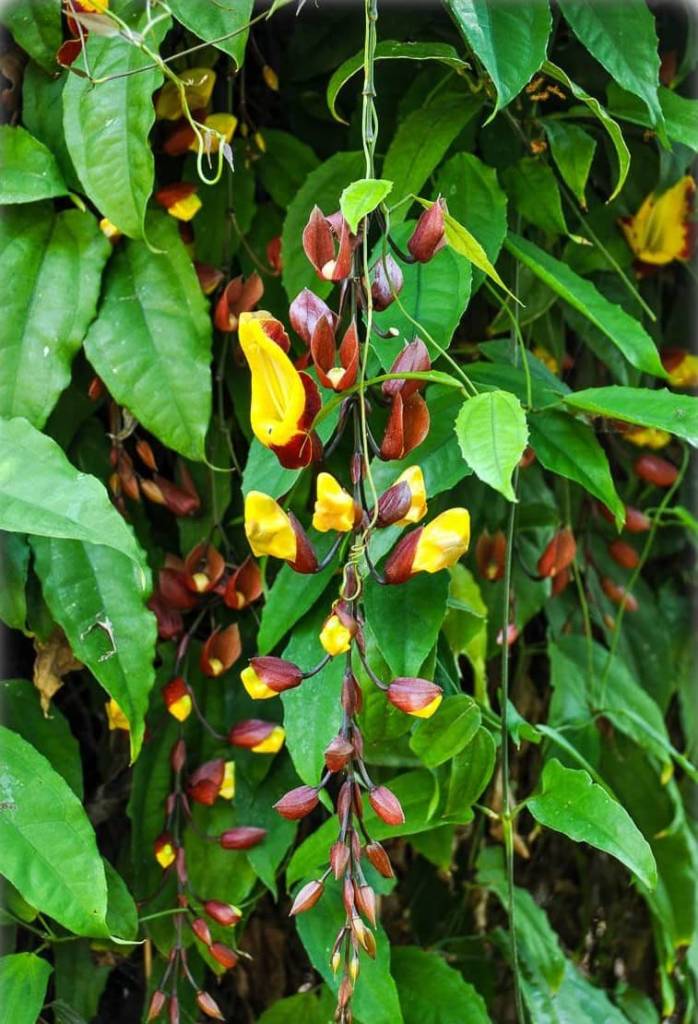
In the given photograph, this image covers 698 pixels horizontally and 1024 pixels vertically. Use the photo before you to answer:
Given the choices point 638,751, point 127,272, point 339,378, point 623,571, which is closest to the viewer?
point 339,378

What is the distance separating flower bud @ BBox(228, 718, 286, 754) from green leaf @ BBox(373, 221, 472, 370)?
0.29 m

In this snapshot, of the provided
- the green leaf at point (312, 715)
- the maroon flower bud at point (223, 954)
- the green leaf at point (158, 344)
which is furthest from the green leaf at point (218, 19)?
the maroon flower bud at point (223, 954)

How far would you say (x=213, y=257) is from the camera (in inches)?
32.8

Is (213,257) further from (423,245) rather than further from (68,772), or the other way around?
(68,772)

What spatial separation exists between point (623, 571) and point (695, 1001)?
0.39 m

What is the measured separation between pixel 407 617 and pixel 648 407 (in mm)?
183

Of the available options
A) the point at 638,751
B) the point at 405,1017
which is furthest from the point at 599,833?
the point at 638,751

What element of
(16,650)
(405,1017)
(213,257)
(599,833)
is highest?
(213,257)

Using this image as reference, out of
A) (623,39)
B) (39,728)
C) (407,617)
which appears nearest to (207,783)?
(39,728)

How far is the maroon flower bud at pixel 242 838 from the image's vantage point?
2.54 feet

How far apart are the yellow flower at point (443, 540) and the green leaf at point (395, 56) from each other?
26 centimetres

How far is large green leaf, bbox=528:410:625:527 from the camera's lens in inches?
27.2

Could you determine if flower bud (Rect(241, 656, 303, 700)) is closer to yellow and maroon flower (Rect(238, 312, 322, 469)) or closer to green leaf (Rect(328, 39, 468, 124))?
yellow and maroon flower (Rect(238, 312, 322, 469))

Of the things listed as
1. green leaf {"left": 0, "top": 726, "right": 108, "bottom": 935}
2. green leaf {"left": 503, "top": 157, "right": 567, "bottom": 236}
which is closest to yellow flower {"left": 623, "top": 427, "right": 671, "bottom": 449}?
green leaf {"left": 503, "top": 157, "right": 567, "bottom": 236}
